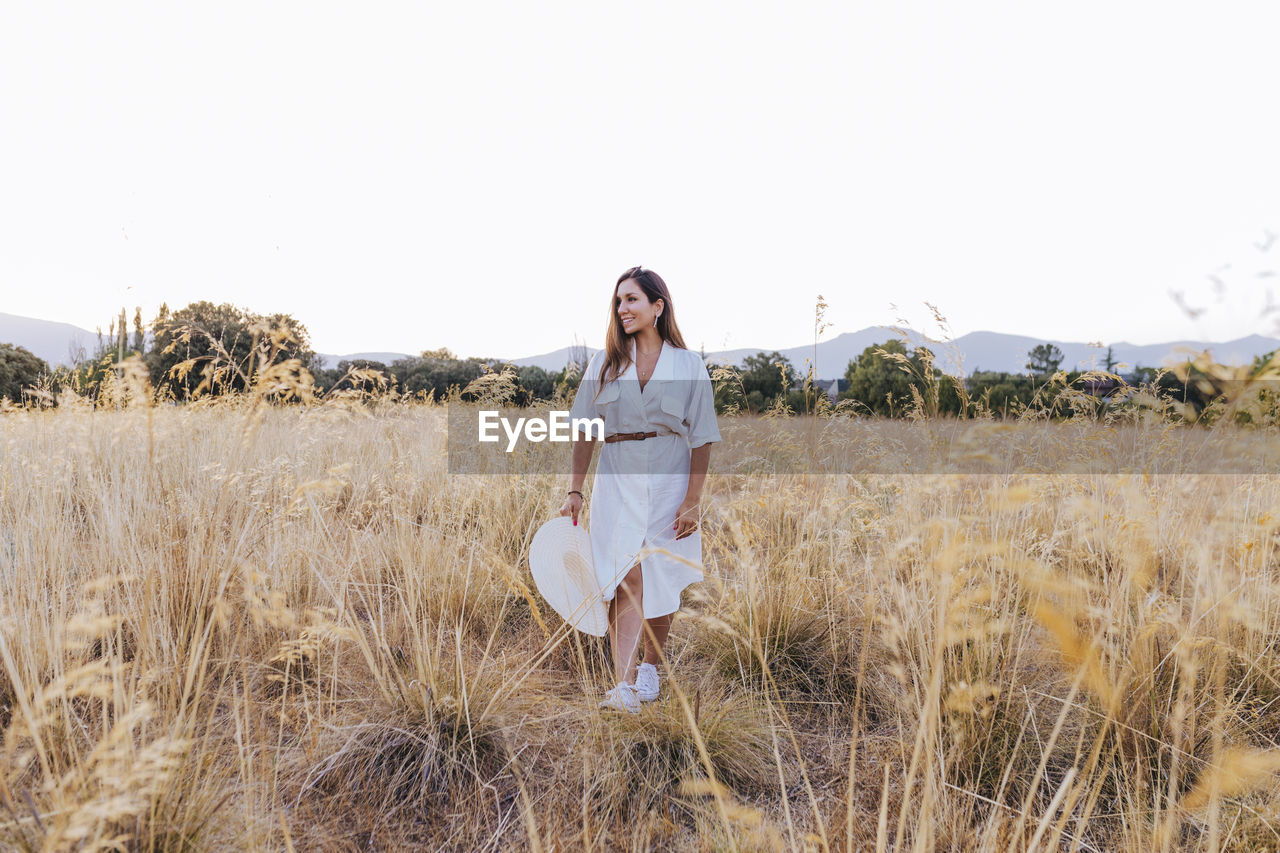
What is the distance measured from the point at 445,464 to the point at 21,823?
338 centimetres

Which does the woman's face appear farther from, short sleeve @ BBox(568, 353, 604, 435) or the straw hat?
the straw hat

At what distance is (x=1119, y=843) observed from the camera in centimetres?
157

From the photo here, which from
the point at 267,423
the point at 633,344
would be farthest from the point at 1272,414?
the point at 267,423

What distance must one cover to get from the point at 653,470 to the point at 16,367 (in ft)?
74.5

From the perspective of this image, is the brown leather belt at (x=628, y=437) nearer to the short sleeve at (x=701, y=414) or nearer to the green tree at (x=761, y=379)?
the short sleeve at (x=701, y=414)

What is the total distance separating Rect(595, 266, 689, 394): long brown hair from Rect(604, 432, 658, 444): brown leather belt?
7.5 inches

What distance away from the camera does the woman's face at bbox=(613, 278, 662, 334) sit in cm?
232

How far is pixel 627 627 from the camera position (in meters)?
2.27

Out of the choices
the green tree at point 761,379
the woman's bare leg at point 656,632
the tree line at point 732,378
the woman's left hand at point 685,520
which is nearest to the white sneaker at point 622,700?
the woman's bare leg at point 656,632

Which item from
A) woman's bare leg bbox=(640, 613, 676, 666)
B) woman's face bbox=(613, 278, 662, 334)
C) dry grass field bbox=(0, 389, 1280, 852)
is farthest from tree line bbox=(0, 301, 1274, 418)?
woman's bare leg bbox=(640, 613, 676, 666)

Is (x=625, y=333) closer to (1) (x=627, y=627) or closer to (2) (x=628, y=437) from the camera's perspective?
(2) (x=628, y=437)

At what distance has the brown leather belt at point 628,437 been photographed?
90.8 inches

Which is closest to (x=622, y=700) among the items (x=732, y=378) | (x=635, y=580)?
(x=635, y=580)

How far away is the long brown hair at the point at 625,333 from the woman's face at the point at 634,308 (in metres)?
0.03
